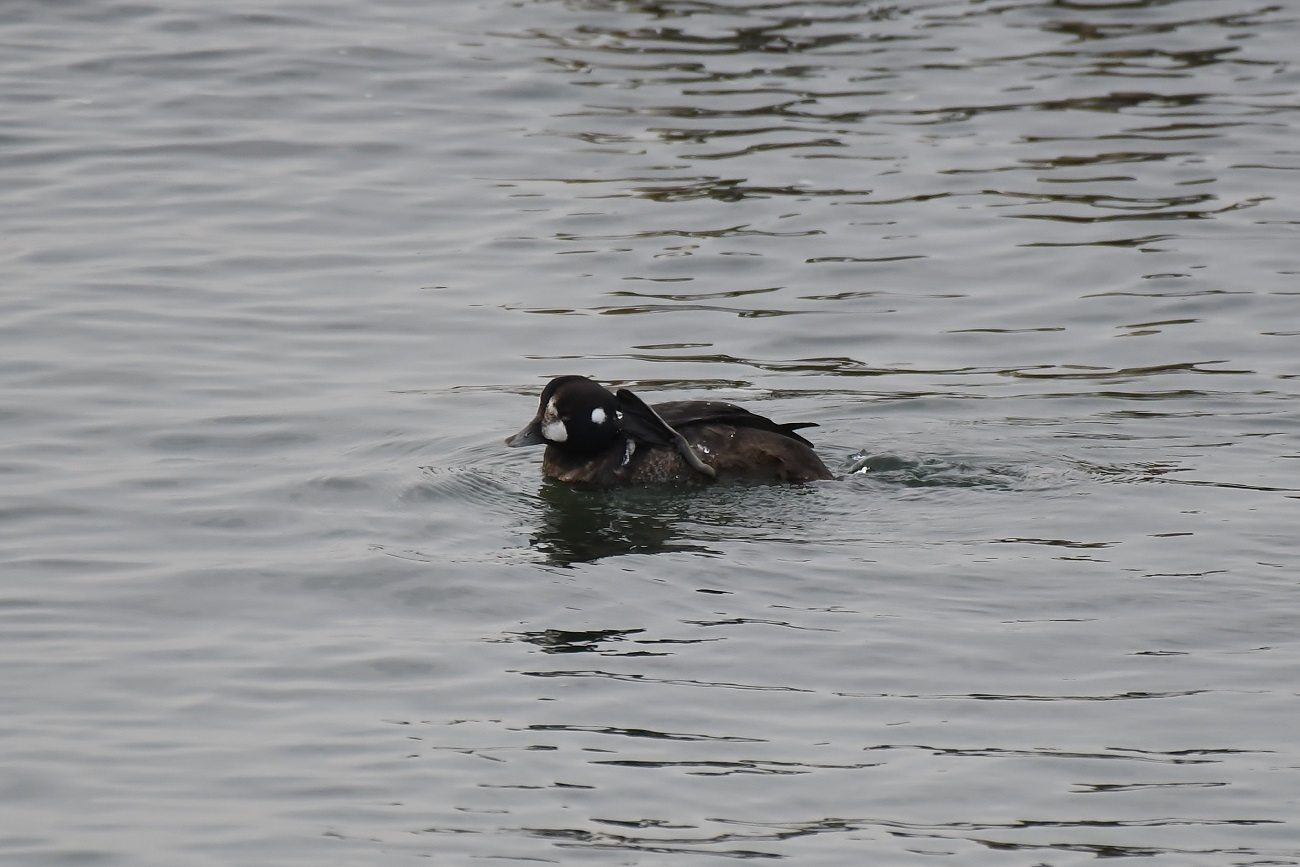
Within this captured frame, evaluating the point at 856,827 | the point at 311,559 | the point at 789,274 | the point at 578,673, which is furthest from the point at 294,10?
the point at 856,827

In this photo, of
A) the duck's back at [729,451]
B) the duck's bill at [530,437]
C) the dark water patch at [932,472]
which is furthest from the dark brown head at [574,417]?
the dark water patch at [932,472]

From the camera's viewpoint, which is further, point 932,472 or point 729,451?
point 932,472

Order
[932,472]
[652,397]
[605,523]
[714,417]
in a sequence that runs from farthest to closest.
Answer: [652,397] < [932,472] < [714,417] < [605,523]

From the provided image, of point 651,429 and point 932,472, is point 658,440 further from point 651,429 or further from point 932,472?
point 932,472

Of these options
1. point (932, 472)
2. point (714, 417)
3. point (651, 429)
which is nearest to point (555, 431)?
point (651, 429)

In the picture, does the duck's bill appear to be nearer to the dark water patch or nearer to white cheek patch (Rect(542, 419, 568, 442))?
white cheek patch (Rect(542, 419, 568, 442))

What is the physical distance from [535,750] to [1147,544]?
3.44 m

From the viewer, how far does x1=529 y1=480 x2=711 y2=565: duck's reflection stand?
8.85m

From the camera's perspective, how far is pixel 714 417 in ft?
31.6

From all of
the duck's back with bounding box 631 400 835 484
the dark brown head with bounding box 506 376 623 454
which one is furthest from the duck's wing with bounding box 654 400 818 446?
the dark brown head with bounding box 506 376 623 454

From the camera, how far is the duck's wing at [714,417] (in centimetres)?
961

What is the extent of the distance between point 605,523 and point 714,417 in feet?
2.60

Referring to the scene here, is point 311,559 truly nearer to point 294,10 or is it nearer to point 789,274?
point 789,274

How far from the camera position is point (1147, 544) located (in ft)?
28.9
